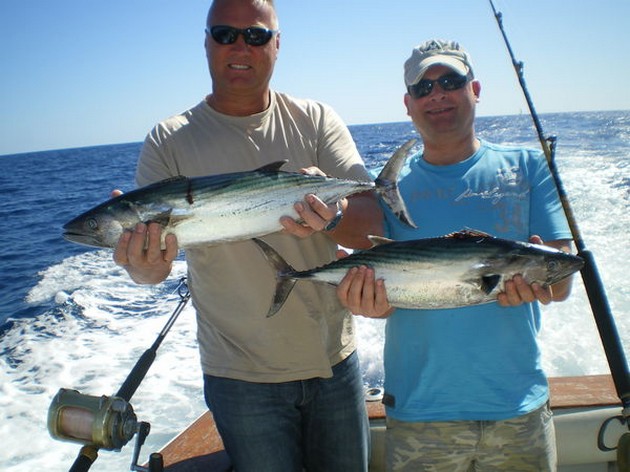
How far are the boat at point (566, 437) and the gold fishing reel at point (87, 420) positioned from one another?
0.68 meters

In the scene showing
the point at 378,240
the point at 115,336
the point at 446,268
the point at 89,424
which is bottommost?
the point at 115,336

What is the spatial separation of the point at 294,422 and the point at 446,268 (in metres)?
1.05

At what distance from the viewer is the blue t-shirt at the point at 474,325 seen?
7.85ft

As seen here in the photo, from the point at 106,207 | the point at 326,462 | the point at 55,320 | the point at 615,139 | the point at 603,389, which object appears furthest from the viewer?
the point at 615,139

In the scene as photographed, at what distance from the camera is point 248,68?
96.0 inches

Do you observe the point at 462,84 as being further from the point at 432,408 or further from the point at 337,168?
the point at 432,408

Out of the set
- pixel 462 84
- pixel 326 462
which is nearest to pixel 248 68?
pixel 462 84

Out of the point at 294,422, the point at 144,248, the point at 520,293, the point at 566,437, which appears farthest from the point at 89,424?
the point at 566,437

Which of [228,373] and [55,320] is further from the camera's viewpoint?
[55,320]

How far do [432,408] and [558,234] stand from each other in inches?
39.6

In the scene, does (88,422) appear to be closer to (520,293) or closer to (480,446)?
(480,446)

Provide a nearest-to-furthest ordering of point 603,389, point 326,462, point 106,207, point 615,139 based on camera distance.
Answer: point 106,207
point 326,462
point 603,389
point 615,139

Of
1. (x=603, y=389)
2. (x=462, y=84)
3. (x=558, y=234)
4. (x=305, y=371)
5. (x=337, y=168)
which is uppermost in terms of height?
(x=462, y=84)

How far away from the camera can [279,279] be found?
7.79 feet
